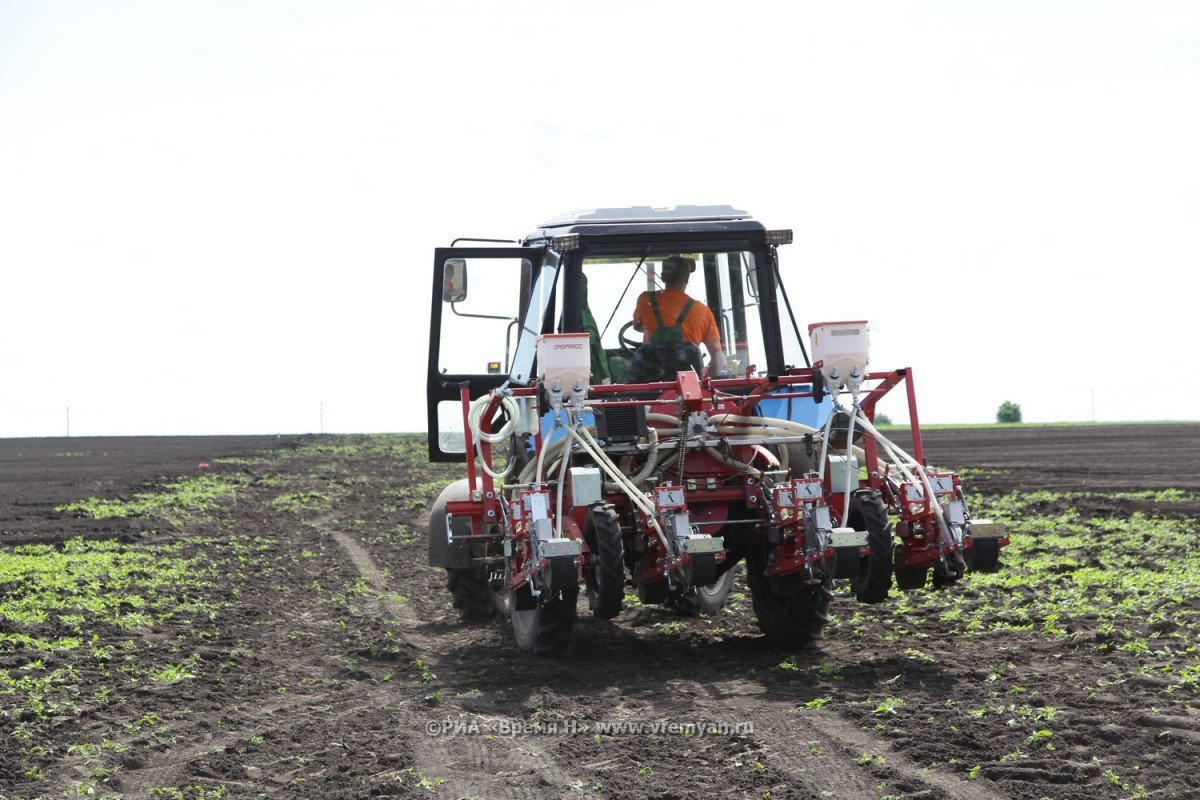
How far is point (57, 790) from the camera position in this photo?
20.8 ft

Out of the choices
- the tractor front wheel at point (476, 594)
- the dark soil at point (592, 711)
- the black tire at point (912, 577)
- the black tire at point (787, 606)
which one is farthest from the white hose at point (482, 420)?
the black tire at point (912, 577)

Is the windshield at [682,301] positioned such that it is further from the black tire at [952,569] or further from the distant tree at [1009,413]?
the distant tree at [1009,413]

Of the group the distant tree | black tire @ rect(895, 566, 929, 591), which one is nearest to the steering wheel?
black tire @ rect(895, 566, 929, 591)

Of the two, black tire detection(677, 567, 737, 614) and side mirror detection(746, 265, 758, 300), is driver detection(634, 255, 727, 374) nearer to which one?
side mirror detection(746, 265, 758, 300)

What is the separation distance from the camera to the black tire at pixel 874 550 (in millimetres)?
8438

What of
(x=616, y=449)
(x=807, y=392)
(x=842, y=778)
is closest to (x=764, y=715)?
(x=842, y=778)

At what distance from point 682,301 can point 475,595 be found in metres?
3.08

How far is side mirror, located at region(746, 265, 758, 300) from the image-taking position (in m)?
→ 10.2

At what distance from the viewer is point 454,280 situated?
10.2 m

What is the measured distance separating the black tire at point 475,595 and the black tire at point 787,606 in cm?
246

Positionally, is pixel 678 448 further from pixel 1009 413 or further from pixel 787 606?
pixel 1009 413

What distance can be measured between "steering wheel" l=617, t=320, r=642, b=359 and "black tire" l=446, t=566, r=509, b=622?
235 centimetres

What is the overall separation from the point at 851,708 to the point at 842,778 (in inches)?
50.2

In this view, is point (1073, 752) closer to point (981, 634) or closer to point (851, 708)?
point (851, 708)
